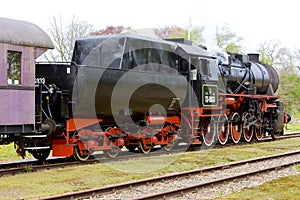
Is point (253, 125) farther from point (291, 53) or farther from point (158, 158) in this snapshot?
point (291, 53)

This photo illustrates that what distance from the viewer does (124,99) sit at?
1338cm

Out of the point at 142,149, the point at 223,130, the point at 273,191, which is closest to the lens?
the point at 273,191

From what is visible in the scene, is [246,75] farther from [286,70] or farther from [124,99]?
[286,70]

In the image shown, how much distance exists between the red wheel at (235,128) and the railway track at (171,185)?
6421 millimetres

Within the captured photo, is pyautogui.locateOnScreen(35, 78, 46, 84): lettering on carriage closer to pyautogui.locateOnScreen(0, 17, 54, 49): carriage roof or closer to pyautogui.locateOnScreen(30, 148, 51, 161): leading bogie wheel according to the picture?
pyautogui.locateOnScreen(0, 17, 54, 49): carriage roof

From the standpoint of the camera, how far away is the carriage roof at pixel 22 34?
10.2 m

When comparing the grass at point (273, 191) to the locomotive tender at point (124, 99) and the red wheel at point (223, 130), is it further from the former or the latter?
the red wheel at point (223, 130)

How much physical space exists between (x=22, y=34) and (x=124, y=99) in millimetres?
3814

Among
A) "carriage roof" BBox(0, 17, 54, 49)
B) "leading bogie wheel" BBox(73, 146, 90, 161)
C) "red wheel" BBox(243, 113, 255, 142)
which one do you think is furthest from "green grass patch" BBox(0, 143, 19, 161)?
"red wheel" BBox(243, 113, 255, 142)

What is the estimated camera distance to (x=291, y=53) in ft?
184

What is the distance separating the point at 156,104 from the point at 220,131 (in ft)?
14.7

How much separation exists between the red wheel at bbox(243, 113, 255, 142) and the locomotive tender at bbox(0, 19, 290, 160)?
33cm

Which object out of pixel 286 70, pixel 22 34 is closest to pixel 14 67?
pixel 22 34

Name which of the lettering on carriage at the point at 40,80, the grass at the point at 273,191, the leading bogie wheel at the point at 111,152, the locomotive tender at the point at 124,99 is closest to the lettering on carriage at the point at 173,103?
the locomotive tender at the point at 124,99
